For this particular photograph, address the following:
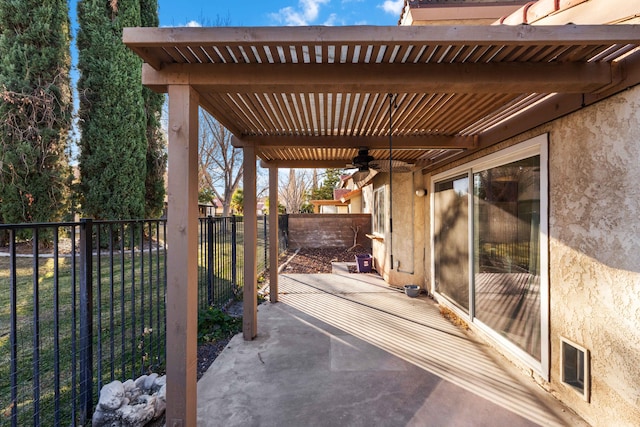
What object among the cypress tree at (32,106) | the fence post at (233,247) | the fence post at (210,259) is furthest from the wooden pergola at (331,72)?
the cypress tree at (32,106)

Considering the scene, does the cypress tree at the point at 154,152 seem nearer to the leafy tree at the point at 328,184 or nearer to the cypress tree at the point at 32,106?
the cypress tree at the point at 32,106

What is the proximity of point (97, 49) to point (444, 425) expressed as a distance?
543 inches

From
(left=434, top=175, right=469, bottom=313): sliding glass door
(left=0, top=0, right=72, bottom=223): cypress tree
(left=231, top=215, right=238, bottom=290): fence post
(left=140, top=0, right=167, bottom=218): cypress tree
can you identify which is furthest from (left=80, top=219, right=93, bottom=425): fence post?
(left=140, top=0, right=167, bottom=218): cypress tree

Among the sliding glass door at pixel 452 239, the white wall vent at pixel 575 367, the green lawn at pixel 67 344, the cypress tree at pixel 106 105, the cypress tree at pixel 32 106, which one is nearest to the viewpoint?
the green lawn at pixel 67 344

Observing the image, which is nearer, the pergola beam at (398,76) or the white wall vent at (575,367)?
the pergola beam at (398,76)

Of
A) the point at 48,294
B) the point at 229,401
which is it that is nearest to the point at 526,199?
the point at 229,401

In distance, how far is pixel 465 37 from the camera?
5.83 ft

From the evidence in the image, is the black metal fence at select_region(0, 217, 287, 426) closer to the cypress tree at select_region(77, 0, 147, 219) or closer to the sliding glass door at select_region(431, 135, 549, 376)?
the cypress tree at select_region(77, 0, 147, 219)

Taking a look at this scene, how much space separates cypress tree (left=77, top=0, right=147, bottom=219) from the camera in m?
10.2

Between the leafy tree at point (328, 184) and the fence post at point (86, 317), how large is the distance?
2301 cm

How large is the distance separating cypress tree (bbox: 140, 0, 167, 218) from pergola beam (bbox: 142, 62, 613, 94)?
12.1 metres

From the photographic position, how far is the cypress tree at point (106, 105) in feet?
33.6

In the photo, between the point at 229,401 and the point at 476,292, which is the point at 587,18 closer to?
the point at 476,292

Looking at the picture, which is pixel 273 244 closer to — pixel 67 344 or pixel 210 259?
pixel 210 259
